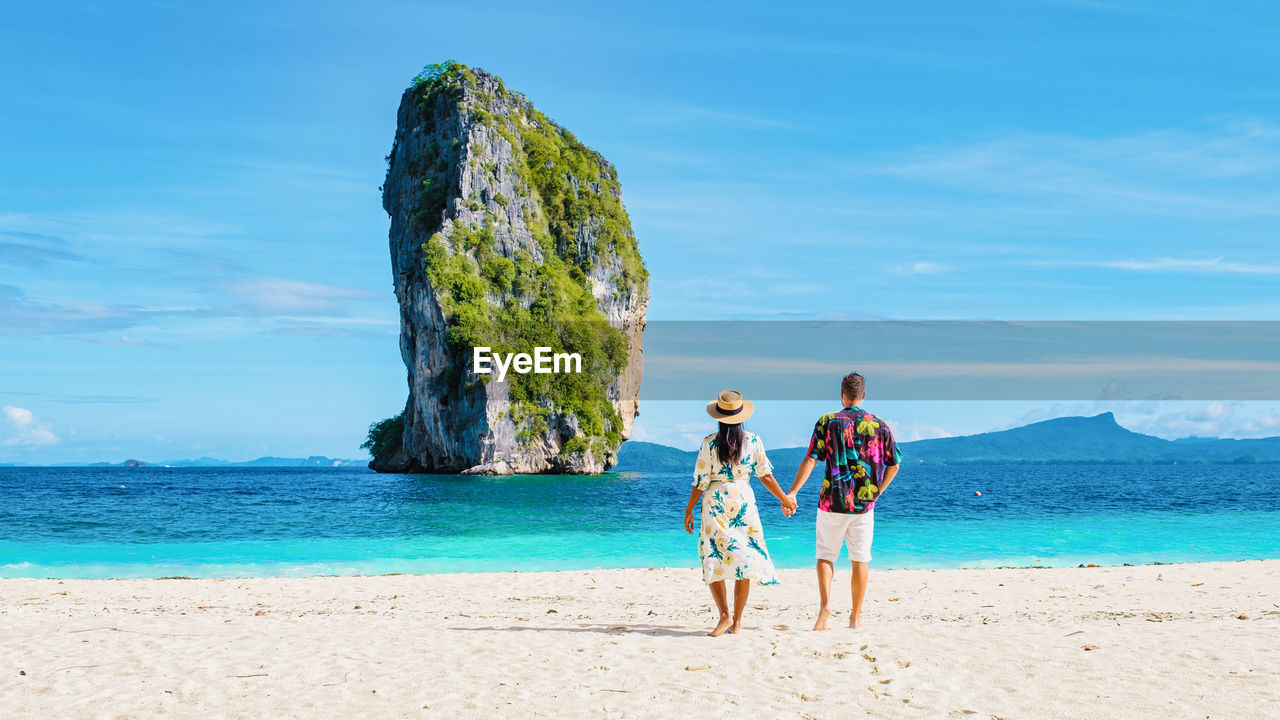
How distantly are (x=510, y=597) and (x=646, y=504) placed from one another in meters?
20.6

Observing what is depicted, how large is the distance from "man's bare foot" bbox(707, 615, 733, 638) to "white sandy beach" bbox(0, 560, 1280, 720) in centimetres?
13

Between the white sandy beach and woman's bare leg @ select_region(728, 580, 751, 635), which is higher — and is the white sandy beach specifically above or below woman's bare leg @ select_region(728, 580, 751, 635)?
below

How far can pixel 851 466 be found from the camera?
6488mm

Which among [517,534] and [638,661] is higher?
[638,661]

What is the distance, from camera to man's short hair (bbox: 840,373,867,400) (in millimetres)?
6562

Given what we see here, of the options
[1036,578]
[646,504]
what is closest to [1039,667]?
[1036,578]

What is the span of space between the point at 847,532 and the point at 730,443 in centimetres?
123

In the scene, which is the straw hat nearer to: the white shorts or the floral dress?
the floral dress

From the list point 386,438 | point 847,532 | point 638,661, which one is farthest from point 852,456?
point 386,438

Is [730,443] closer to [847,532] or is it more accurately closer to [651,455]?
[847,532]

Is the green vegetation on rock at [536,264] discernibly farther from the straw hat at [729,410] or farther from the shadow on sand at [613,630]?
the straw hat at [729,410]

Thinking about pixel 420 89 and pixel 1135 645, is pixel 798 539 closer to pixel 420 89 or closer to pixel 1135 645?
pixel 1135 645

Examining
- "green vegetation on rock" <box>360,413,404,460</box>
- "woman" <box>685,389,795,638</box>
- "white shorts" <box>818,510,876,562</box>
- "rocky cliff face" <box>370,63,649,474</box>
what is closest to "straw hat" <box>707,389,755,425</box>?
"woman" <box>685,389,795,638</box>

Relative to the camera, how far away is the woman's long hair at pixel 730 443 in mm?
6441
